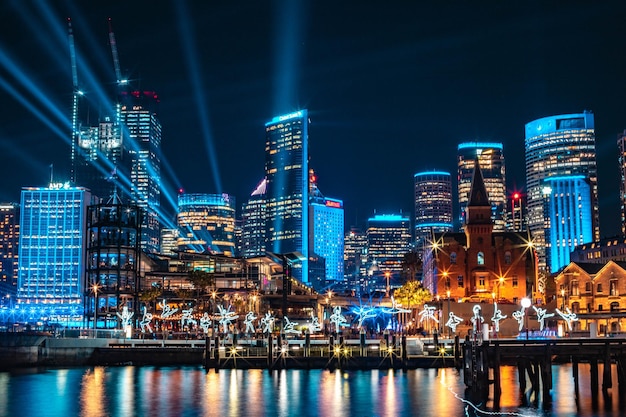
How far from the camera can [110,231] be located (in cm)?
13638

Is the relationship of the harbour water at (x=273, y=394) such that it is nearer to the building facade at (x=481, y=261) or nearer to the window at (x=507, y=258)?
the building facade at (x=481, y=261)

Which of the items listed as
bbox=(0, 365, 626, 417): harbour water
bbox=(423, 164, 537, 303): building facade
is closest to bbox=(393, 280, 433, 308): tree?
bbox=(423, 164, 537, 303): building facade

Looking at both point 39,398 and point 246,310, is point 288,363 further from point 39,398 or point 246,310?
point 246,310

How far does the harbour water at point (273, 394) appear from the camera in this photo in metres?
61.4

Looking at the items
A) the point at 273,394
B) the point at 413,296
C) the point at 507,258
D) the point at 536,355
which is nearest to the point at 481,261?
the point at 507,258

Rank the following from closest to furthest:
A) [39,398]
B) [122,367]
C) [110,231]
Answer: [39,398], [122,367], [110,231]

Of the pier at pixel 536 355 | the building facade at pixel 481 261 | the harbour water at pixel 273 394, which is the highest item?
the building facade at pixel 481 261

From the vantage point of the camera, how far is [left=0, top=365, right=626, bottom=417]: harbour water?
201 feet

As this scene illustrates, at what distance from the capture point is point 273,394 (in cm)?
7094

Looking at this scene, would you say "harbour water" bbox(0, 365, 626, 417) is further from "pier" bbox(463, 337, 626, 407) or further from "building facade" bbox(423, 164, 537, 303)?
"building facade" bbox(423, 164, 537, 303)

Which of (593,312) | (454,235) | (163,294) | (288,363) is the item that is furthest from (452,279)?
(288,363)

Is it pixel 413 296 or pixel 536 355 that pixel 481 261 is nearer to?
pixel 413 296

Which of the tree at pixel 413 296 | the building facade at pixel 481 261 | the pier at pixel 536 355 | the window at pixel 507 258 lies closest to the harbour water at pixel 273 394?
the pier at pixel 536 355

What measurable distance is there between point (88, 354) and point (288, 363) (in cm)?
2721
